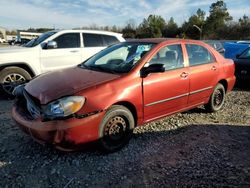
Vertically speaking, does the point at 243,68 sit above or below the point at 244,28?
below

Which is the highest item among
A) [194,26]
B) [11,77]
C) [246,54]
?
[194,26]

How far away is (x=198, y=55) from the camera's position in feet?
18.2

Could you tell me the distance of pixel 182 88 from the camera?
197 inches

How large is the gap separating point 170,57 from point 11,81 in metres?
4.12

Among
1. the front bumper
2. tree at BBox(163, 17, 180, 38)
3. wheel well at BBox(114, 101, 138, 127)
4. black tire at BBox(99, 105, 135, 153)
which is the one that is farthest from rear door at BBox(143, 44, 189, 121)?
tree at BBox(163, 17, 180, 38)

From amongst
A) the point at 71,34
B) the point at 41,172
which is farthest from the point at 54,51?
the point at 41,172

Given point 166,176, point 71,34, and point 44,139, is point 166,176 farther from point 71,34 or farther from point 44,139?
point 71,34

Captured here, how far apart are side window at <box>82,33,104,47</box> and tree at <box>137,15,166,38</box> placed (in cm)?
5138

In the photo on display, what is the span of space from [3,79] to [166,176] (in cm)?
497

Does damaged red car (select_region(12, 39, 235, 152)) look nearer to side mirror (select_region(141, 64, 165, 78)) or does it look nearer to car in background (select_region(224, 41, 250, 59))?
side mirror (select_region(141, 64, 165, 78))

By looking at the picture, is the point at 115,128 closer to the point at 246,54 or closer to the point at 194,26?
the point at 246,54

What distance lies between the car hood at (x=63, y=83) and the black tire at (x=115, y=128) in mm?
481

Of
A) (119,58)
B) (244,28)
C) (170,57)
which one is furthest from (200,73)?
(244,28)

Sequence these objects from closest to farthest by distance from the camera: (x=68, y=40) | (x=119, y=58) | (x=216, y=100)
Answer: (x=119, y=58) < (x=216, y=100) < (x=68, y=40)
